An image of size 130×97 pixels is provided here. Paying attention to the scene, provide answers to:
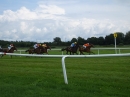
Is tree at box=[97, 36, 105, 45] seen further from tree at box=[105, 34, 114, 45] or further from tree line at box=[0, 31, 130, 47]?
tree at box=[105, 34, 114, 45]

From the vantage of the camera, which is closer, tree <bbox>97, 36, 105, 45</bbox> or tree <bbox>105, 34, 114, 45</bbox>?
tree <bbox>97, 36, 105, 45</bbox>

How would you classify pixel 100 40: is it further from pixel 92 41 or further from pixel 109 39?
pixel 109 39

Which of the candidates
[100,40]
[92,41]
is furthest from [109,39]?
[92,41]

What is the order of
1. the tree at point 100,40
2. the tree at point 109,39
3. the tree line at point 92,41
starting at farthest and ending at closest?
the tree at point 109,39 → the tree at point 100,40 → the tree line at point 92,41

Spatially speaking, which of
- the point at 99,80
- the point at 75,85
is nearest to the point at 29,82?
the point at 75,85

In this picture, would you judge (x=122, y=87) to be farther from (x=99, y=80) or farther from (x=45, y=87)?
(x=45, y=87)

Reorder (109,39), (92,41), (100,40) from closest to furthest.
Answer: (92,41) → (100,40) → (109,39)

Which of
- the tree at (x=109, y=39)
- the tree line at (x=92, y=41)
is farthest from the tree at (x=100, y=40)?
the tree at (x=109, y=39)

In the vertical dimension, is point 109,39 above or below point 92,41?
above

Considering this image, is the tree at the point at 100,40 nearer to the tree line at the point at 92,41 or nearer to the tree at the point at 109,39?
the tree line at the point at 92,41

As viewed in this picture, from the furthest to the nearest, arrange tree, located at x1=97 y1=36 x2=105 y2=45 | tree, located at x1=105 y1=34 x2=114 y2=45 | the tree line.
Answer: tree, located at x1=105 y1=34 x2=114 y2=45, tree, located at x1=97 y1=36 x2=105 y2=45, the tree line

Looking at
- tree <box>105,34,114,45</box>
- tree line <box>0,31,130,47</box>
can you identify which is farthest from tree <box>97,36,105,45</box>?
tree <box>105,34,114,45</box>

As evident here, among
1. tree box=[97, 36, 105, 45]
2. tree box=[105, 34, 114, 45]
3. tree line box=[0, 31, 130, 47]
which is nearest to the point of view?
tree line box=[0, 31, 130, 47]

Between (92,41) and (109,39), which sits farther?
(109,39)
